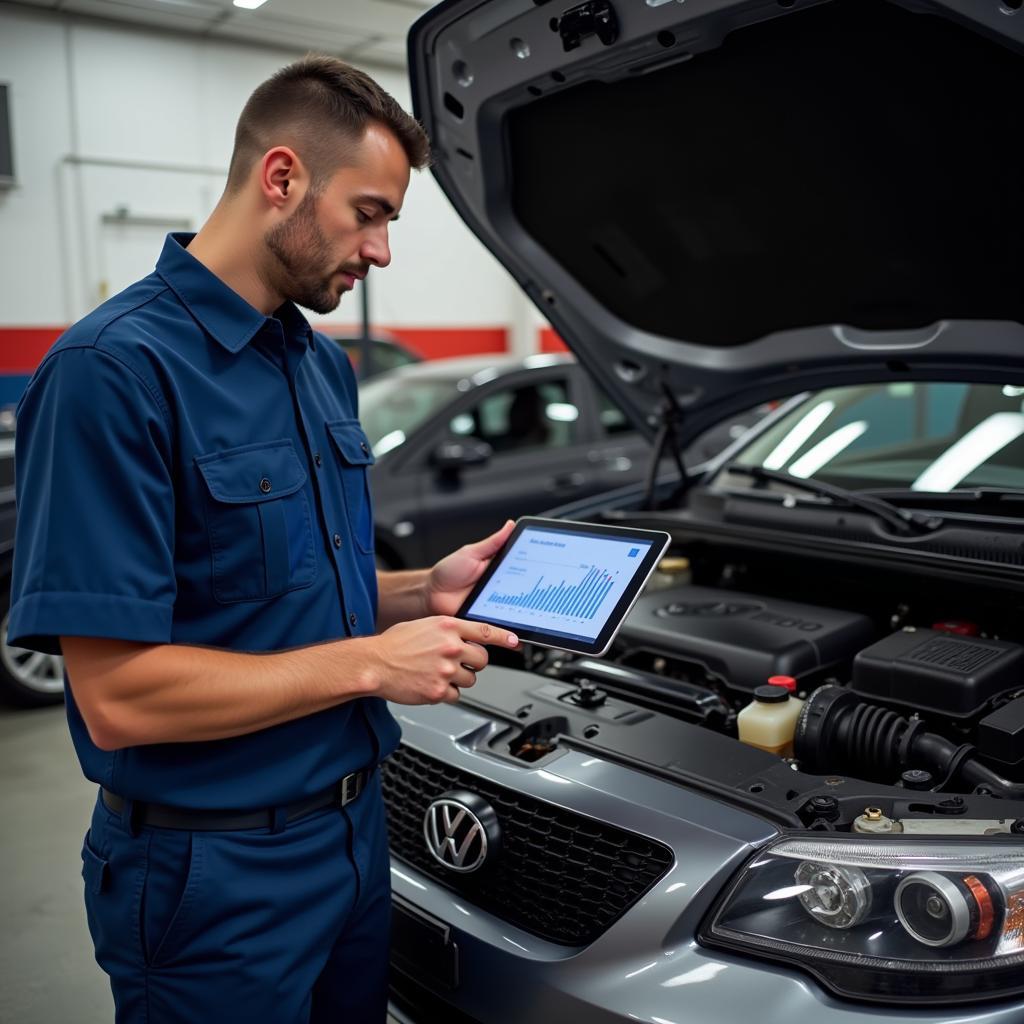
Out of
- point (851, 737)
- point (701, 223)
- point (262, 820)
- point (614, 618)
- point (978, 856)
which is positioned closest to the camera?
point (978, 856)

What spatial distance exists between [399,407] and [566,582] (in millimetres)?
3316

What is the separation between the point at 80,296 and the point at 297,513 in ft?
22.3

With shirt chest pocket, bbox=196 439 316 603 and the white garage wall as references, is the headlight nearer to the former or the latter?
shirt chest pocket, bbox=196 439 316 603

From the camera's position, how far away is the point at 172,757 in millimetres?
1249

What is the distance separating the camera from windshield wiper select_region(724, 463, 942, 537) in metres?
2.12

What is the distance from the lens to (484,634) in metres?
1.32

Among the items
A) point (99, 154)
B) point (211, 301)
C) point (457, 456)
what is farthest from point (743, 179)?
point (99, 154)

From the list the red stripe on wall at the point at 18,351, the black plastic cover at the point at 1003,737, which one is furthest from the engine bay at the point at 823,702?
the red stripe on wall at the point at 18,351

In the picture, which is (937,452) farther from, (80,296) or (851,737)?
(80,296)

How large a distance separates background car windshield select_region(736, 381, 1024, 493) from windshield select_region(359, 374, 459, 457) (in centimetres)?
216

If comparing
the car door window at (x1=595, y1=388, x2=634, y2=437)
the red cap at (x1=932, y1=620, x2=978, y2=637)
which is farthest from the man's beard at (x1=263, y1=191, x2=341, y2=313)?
the car door window at (x1=595, y1=388, x2=634, y2=437)

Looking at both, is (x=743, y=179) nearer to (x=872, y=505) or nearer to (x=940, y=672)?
(x=872, y=505)

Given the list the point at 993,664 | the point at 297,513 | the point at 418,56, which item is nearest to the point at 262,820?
the point at 297,513

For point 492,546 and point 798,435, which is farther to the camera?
point 798,435
